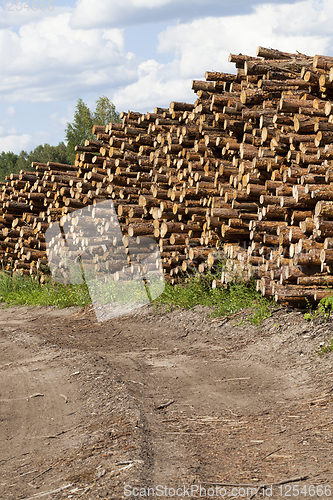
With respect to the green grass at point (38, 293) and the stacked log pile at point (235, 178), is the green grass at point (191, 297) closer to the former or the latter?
the green grass at point (38, 293)

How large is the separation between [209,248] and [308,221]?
9.90 feet

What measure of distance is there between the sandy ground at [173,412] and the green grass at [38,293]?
2.97 m

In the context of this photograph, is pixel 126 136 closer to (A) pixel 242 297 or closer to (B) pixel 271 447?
(A) pixel 242 297

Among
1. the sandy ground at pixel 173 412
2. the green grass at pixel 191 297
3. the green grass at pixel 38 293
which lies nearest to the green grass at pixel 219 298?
the green grass at pixel 191 297

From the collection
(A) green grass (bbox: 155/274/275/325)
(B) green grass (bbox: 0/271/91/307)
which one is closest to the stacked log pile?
(A) green grass (bbox: 155/274/275/325)

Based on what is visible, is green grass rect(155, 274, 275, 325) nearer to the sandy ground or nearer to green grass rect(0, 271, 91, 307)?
the sandy ground

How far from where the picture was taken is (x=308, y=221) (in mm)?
6332

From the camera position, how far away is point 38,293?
1255 cm

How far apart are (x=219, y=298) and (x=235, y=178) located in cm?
216

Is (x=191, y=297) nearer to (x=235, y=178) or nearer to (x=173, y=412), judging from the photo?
(x=235, y=178)

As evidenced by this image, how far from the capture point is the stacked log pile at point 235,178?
258 inches

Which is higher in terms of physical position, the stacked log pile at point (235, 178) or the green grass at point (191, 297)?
the stacked log pile at point (235, 178)

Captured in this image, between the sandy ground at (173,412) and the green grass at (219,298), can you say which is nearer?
the sandy ground at (173,412)

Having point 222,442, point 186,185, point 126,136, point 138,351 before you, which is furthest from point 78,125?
point 222,442
